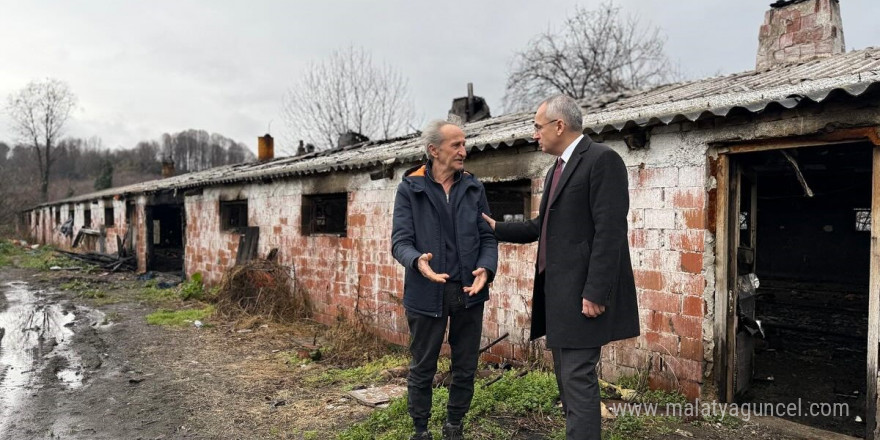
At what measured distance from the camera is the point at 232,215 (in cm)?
1119

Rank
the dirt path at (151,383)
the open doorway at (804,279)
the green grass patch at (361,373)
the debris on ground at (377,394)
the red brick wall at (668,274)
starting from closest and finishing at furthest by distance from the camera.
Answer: the dirt path at (151,383) < the red brick wall at (668,274) < the debris on ground at (377,394) < the open doorway at (804,279) < the green grass patch at (361,373)

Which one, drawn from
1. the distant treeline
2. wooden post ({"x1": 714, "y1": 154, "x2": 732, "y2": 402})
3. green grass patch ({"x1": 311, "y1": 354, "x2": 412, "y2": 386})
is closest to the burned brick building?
wooden post ({"x1": 714, "y1": 154, "x2": 732, "y2": 402})

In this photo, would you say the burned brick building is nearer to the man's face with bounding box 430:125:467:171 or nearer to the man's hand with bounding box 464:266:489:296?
the man's face with bounding box 430:125:467:171

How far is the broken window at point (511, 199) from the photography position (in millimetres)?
5637

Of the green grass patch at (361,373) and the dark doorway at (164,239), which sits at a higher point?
the dark doorway at (164,239)

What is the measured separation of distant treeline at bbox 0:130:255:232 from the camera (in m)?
36.3

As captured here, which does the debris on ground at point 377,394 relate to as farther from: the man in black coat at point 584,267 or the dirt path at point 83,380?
the man in black coat at point 584,267

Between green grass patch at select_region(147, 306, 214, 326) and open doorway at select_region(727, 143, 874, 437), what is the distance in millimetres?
7613

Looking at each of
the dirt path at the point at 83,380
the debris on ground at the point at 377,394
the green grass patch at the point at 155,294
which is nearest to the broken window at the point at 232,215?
the green grass patch at the point at 155,294

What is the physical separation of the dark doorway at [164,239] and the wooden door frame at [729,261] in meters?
13.8

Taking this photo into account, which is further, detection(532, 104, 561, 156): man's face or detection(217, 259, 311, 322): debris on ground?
detection(217, 259, 311, 322): debris on ground

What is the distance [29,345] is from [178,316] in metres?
2.08

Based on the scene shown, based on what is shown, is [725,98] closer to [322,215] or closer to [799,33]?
[799,33]

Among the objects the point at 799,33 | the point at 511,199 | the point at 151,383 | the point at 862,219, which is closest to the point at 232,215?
the point at 151,383
